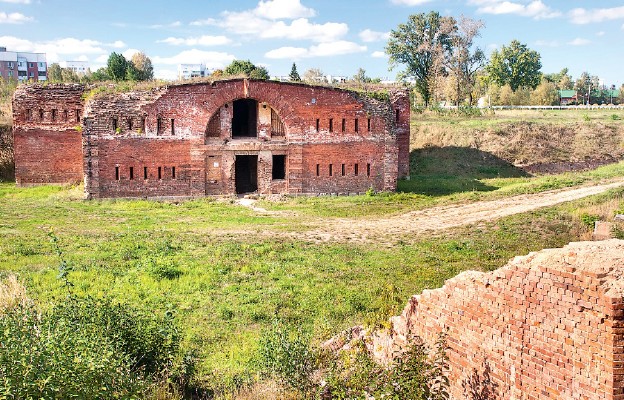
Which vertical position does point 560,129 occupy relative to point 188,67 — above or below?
below

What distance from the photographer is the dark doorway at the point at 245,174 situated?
25891mm

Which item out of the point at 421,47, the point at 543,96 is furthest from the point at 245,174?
the point at 543,96

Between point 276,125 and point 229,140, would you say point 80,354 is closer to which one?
point 229,140

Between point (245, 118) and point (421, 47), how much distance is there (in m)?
34.2

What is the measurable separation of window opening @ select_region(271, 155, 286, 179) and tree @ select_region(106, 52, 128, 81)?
19.1 metres

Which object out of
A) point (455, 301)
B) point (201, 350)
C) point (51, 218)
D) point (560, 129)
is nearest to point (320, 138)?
point (51, 218)

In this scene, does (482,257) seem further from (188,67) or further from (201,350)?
(188,67)

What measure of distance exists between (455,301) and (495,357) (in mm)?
797

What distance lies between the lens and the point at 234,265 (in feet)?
42.7

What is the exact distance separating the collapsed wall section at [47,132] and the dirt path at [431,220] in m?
14.2

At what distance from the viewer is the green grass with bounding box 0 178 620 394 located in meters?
9.71

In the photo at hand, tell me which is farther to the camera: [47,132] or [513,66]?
[513,66]

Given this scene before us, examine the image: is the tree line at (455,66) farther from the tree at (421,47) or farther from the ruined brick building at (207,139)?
the ruined brick building at (207,139)

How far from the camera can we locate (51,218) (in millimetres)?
18516
